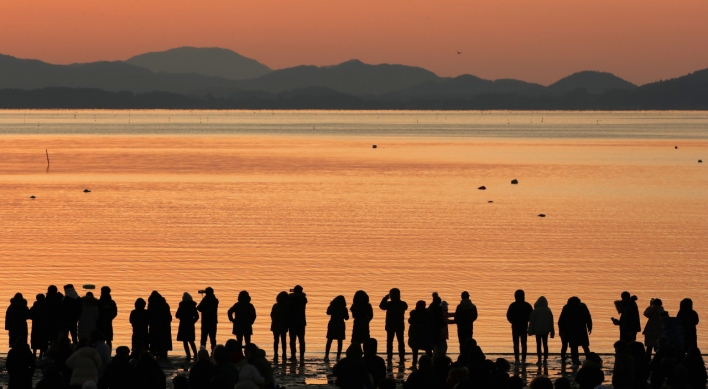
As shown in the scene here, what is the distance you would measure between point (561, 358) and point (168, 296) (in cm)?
1654

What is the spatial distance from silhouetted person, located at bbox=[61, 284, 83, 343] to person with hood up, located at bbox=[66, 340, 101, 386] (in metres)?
5.14

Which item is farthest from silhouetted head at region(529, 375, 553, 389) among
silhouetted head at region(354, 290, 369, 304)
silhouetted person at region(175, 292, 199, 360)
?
silhouetted person at region(175, 292, 199, 360)

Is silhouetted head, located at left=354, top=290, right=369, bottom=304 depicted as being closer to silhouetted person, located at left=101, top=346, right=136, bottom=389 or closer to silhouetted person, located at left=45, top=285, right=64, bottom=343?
silhouetted person, located at left=45, top=285, right=64, bottom=343

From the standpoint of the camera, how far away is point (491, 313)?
31.3m

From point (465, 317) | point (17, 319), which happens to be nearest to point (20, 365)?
point (17, 319)

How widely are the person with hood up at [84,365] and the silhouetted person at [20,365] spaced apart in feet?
3.35

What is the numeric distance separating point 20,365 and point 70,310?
442cm

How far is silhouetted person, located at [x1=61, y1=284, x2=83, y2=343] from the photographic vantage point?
20250 millimetres

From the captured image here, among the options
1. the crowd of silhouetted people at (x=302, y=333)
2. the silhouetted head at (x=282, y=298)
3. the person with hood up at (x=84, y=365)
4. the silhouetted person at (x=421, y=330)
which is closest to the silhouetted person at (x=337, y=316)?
the crowd of silhouetted people at (x=302, y=333)

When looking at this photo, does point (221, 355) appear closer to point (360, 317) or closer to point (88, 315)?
point (360, 317)

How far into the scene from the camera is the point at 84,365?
1511 centimetres

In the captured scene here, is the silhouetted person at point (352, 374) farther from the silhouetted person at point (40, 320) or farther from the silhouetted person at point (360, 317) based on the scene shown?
the silhouetted person at point (40, 320)

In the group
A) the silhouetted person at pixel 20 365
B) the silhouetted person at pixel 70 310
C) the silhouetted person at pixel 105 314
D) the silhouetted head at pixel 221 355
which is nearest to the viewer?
the silhouetted head at pixel 221 355

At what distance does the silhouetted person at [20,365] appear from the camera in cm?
1586
